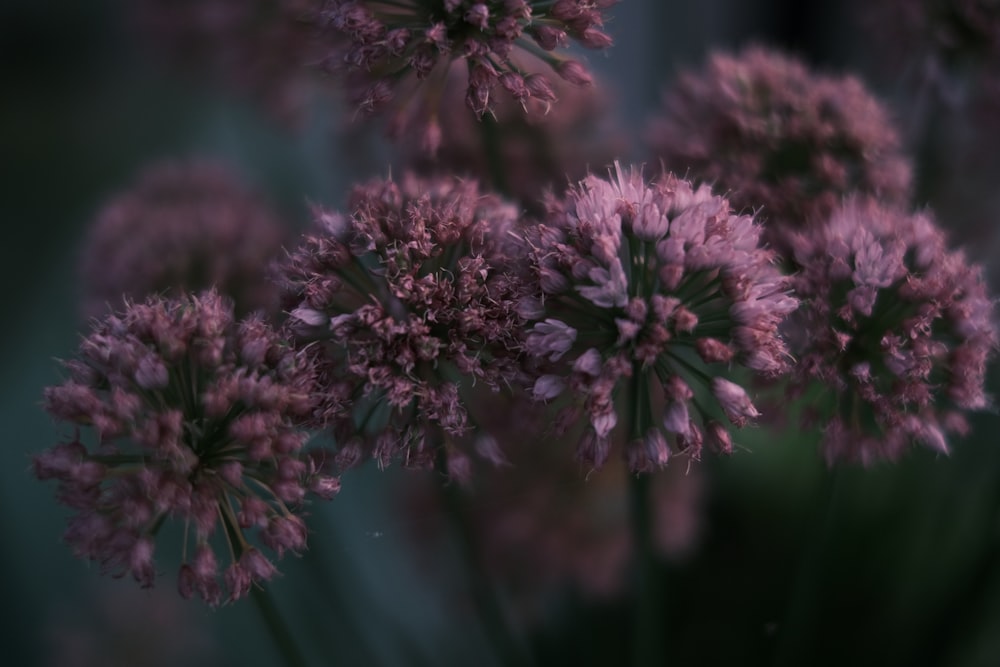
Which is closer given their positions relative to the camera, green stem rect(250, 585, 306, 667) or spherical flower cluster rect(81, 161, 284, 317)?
green stem rect(250, 585, 306, 667)

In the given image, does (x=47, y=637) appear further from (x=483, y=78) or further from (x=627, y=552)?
(x=483, y=78)

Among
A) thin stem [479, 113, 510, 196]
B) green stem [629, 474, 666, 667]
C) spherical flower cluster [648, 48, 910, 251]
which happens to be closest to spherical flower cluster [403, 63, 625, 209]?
thin stem [479, 113, 510, 196]

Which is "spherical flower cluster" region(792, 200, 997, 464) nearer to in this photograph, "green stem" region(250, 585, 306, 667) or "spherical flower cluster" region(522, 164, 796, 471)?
"spherical flower cluster" region(522, 164, 796, 471)

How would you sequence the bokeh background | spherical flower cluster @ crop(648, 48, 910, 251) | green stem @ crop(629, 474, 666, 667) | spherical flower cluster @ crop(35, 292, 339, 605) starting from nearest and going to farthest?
1. spherical flower cluster @ crop(35, 292, 339, 605)
2. green stem @ crop(629, 474, 666, 667)
3. spherical flower cluster @ crop(648, 48, 910, 251)
4. the bokeh background

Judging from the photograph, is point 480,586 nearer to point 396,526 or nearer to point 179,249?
point 396,526

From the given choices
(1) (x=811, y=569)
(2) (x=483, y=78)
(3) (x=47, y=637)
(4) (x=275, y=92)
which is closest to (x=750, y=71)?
(2) (x=483, y=78)
